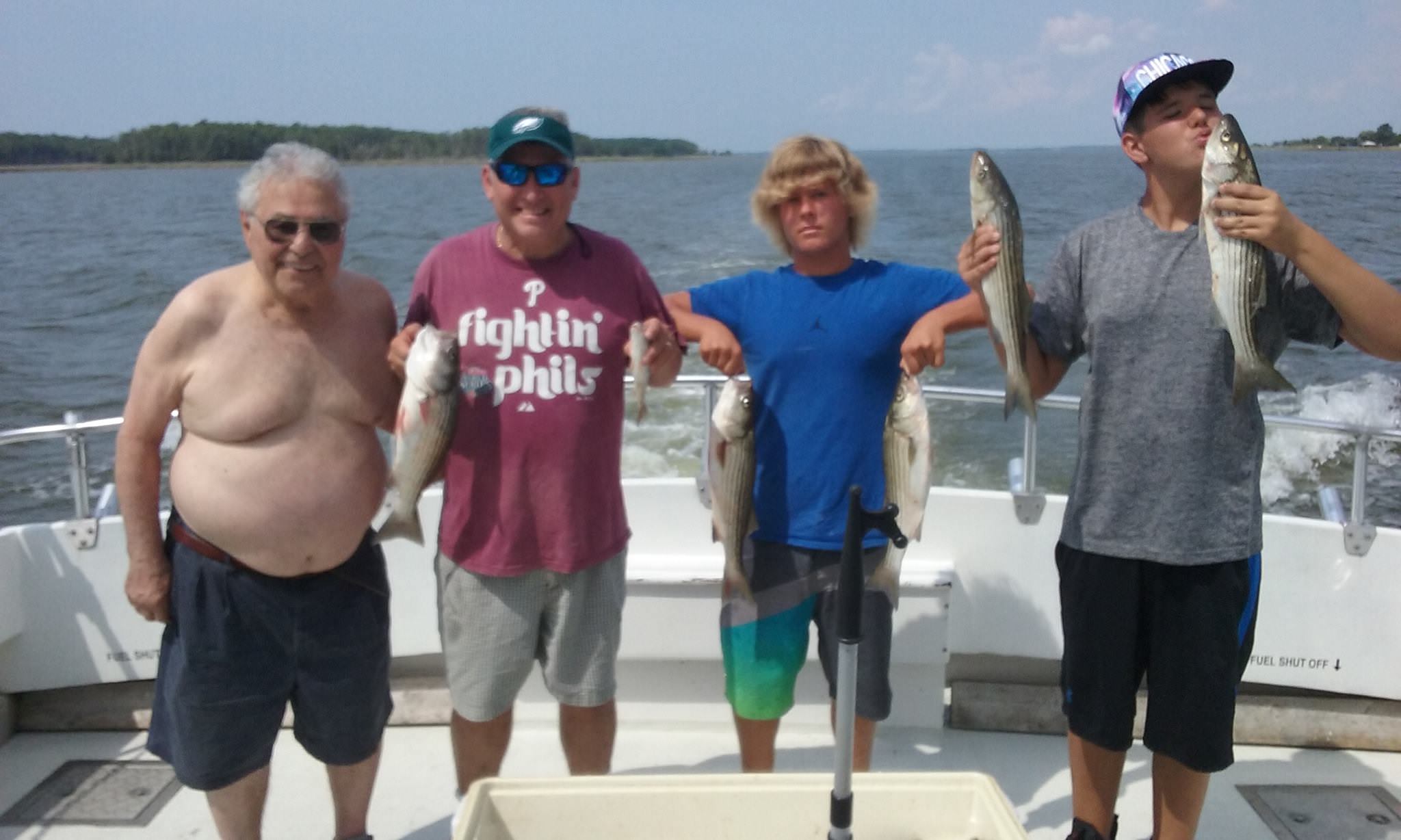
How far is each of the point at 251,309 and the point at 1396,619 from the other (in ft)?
12.8

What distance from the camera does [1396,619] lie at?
3943mm

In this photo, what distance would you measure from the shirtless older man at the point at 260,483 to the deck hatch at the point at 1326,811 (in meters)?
2.99

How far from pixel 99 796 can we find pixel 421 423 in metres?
2.19

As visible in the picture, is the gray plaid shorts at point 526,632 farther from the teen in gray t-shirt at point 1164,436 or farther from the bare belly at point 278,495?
the teen in gray t-shirt at point 1164,436

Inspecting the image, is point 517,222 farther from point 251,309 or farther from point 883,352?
point 883,352

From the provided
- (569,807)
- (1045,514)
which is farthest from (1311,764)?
(569,807)

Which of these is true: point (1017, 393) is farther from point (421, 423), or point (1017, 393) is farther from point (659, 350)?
point (421, 423)

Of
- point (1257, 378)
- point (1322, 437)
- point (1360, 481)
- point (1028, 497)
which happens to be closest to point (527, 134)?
point (1257, 378)

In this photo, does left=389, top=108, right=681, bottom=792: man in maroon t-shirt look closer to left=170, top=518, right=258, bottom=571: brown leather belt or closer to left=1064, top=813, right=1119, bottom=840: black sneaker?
left=170, top=518, right=258, bottom=571: brown leather belt

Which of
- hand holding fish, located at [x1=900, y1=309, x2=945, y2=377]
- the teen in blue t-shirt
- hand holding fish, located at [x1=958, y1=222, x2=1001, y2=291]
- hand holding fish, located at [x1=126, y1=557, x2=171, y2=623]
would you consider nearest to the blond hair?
the teen in blue t-shirt

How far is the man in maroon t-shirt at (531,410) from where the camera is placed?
289 cm

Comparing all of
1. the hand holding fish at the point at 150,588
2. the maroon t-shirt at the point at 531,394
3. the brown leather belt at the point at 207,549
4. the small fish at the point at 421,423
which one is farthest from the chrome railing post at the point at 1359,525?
the hand holding fish at the point at 150,588

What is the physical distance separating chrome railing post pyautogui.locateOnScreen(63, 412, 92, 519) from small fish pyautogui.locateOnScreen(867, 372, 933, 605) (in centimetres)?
292

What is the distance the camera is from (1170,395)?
8.67 ft
